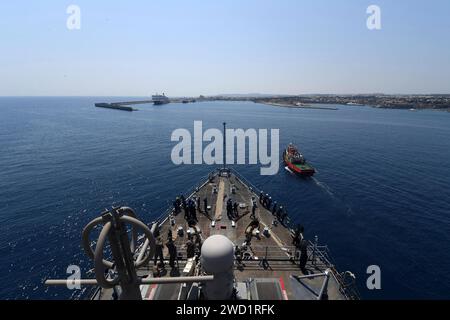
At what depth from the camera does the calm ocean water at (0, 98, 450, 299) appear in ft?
102

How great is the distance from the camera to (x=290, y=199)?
50.9 m

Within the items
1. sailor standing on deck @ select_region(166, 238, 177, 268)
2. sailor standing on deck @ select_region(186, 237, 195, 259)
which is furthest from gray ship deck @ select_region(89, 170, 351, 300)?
sailor standing on deck @ select_region(186, 237, 195, 259)

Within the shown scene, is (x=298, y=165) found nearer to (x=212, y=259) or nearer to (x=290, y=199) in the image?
(x=290, y=199)

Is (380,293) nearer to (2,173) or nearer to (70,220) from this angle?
(70,220)

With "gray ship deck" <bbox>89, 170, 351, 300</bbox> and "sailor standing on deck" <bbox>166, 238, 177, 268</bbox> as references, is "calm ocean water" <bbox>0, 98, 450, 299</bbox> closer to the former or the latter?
"gray ship deck" <bbox>89, 170, 351, 300</bbox>

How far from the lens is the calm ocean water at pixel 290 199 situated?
102 ft

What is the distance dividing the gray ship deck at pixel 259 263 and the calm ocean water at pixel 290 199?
34.4 feet

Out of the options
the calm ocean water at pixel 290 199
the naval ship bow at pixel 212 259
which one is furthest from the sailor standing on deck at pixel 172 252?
the calm ocean water at pixel 290 199

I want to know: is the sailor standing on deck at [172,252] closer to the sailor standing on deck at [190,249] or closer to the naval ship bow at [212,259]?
the naval ship bow at [212,259]

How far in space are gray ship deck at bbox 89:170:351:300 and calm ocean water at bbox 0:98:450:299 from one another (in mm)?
10474

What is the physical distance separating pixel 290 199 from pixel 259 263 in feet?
99.6
